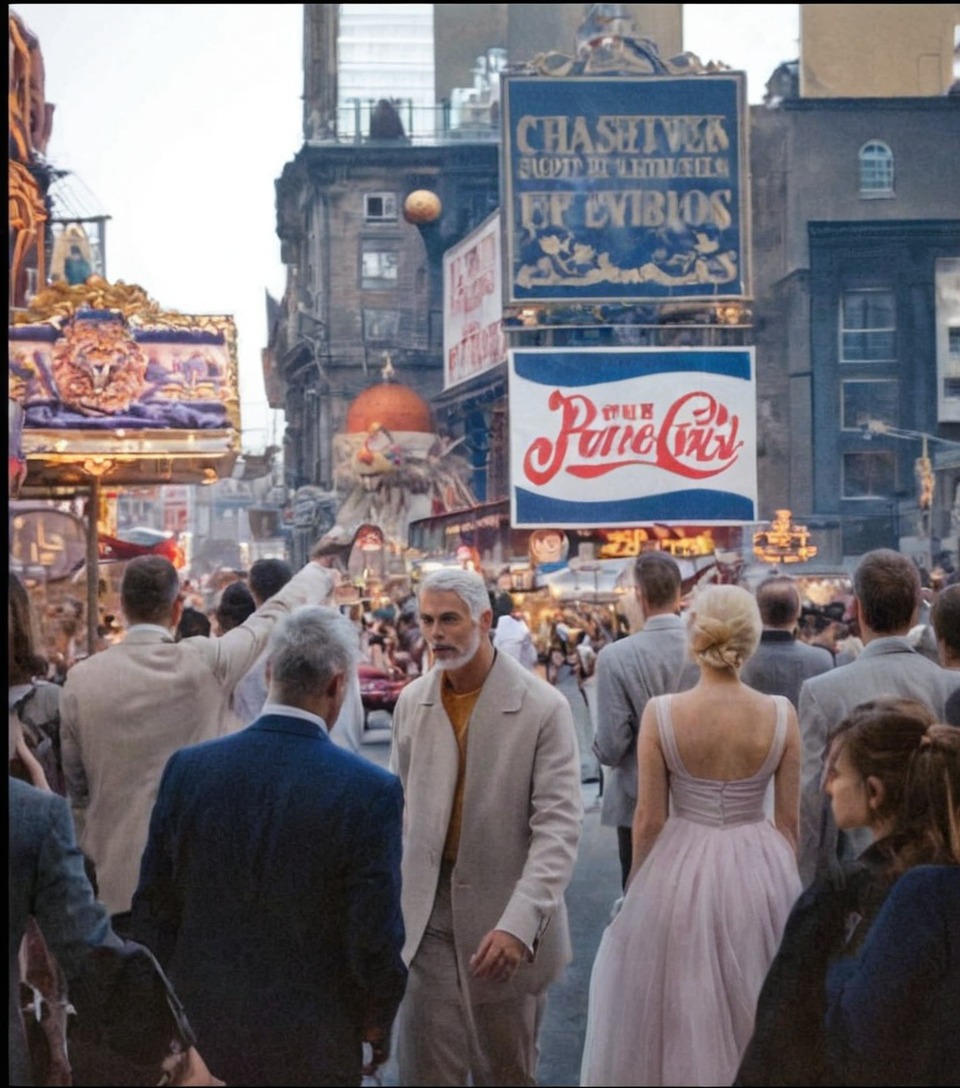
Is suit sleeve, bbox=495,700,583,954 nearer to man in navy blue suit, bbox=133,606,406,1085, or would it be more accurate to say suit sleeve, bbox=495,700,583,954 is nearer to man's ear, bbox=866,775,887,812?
man in navy blue suit, bbox=133,606,406,1085

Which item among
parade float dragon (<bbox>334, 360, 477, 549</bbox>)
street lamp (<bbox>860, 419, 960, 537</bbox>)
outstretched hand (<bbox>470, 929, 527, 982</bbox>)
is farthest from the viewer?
parade float dragon (<bbox>334, 360, 477, 549</bbox>)

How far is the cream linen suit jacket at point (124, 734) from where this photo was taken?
14.5 feet

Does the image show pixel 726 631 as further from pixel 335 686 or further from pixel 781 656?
pixel 781 656

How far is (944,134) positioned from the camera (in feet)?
21.7

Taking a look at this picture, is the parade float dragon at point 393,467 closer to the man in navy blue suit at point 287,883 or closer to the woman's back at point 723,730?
the woman's back at point 723,730

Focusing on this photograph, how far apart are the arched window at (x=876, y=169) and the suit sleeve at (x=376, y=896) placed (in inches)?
189

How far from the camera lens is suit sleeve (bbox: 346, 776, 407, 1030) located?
10.4ft

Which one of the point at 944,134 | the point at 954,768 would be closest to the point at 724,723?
the point at 954,768

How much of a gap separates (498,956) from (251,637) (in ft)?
4.07

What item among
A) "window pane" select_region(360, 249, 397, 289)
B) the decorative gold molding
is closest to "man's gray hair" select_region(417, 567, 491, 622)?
the decorative gold molding

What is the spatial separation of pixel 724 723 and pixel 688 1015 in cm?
75

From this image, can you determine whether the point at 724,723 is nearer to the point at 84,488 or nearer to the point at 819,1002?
the point at 819,1002

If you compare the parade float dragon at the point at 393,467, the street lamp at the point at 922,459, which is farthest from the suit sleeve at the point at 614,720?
the parade float dragon at the point at 393,467

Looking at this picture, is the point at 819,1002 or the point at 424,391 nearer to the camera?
the point at 819,1002
